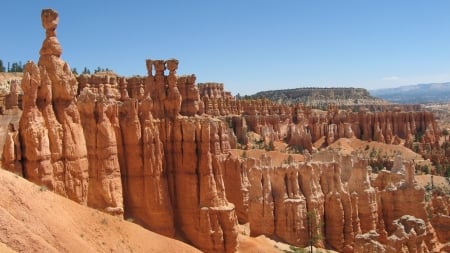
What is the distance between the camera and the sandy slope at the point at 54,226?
620 inches

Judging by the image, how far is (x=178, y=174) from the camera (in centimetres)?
2814

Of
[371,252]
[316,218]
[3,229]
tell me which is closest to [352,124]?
[316,218]

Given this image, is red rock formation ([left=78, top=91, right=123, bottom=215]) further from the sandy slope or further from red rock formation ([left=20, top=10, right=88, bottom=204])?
the sandy slope

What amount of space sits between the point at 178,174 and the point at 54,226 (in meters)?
10.6

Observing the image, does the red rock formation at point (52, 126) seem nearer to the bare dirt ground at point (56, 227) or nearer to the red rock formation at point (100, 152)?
the red rock formation at point (100, 152)

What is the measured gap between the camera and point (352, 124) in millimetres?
106375

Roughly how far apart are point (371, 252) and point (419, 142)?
80.7 m

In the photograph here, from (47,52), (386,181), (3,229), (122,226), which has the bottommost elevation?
(386,181)

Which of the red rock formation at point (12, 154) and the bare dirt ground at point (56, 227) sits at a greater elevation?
the red rock formation at point (12, 154)

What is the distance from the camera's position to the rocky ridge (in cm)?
2203

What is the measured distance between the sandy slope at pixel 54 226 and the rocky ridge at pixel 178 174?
1.96 metres

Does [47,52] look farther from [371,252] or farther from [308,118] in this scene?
[308,118]

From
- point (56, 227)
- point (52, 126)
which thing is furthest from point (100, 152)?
point (56, 227)

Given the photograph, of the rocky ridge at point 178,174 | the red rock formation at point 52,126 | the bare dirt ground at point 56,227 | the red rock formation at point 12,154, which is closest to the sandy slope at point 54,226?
the bare dirt ground at point 56,227
